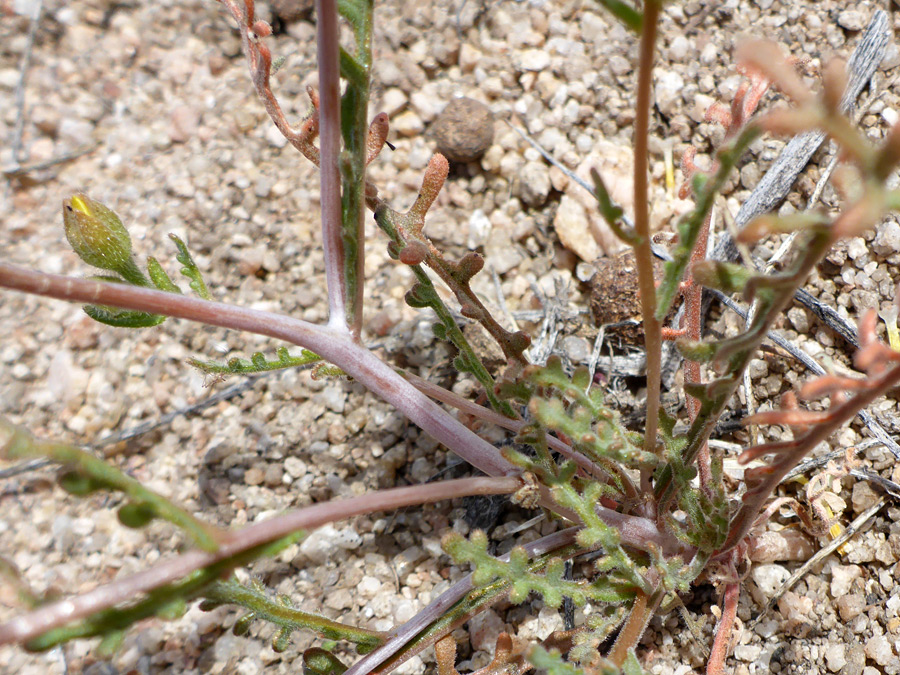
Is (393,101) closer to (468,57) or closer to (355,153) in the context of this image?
(468,57)

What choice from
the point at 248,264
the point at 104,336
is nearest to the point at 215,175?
the point at 248,264

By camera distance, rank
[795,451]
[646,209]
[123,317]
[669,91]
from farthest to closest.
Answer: [669,91] < [123,317] < [795,451] < [646,209]

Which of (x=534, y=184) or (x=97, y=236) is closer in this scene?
(x=97, y=236)

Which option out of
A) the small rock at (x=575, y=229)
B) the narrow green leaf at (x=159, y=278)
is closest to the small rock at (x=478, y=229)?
the small rock at (x=575, y=229)

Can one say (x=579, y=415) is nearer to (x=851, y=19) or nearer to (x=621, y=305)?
(x=621, y=305)

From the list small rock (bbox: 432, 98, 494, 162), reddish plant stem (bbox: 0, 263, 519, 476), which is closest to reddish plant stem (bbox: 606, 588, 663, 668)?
reddish plant stem (bbox: 0, 263, 519, 476)

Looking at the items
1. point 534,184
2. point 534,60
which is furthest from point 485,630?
point 534,60
